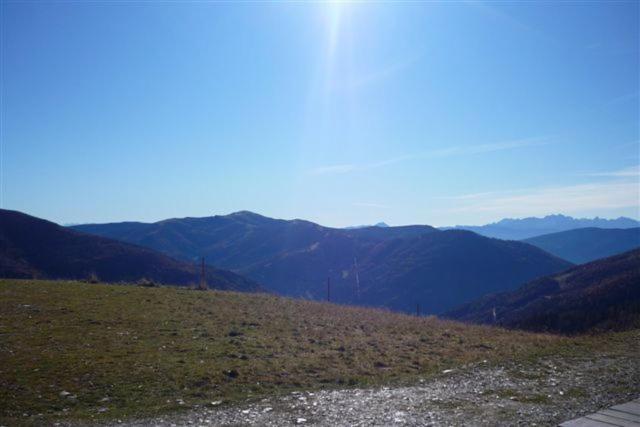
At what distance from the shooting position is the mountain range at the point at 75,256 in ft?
238

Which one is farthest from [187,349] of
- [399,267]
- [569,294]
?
[399,267]

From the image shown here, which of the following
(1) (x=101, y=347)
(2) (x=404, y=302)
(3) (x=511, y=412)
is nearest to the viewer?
(3) (x=511, y=412)

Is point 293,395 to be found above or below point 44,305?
below

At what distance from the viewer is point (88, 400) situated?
31.9 ft

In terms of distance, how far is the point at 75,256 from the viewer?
78875mm

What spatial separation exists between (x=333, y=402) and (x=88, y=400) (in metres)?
5.01

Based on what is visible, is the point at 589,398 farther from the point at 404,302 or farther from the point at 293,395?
the point at 404,302

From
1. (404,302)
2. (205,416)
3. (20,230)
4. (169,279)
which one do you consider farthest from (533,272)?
(205,416)

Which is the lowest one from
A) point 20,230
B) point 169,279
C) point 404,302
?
point 404,302

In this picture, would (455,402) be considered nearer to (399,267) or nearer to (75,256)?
(75,256)

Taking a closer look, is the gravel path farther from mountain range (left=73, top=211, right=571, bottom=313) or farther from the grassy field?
mountain range (left=73, top=211, right=571, bottom=313)

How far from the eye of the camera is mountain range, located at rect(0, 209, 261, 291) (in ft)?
238

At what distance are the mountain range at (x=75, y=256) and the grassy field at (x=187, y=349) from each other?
53607 millimetres

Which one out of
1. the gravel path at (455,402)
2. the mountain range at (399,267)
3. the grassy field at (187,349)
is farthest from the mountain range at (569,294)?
the gravel path at (455,402)
